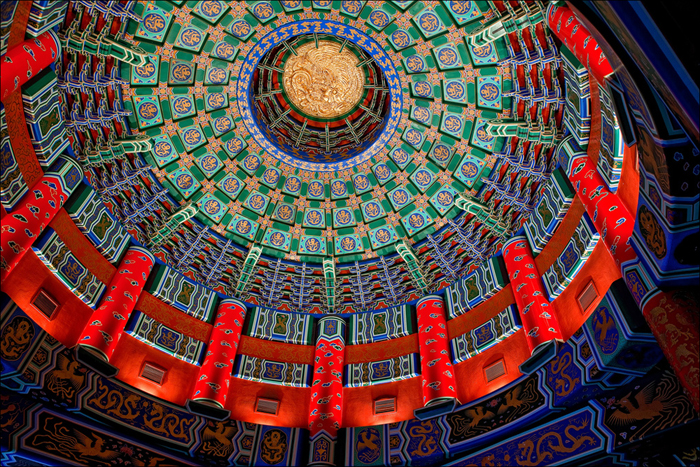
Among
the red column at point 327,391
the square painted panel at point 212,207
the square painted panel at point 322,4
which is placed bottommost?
the red column at point 327,391

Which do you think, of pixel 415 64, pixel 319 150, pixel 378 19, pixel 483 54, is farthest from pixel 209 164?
pixel 483 54

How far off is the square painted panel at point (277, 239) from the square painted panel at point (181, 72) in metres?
5.84

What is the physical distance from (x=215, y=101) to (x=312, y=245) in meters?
6.16

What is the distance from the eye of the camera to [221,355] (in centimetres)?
1378

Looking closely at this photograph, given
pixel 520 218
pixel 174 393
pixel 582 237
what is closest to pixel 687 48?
pixel 582 237

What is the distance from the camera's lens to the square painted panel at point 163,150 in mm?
15375

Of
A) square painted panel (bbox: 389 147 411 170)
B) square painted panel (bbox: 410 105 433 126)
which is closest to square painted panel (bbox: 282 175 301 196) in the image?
square painted panel (bbox: 389 147 411 170)

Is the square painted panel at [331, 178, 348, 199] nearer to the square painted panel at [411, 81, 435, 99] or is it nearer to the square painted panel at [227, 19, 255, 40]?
the square painted panel at [411, 81, 435, 99]

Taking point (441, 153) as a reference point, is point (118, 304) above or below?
below

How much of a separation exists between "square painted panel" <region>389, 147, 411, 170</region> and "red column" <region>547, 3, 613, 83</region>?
23.2 ft

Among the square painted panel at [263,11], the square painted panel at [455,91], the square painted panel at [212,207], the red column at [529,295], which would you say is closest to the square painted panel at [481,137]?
the square painted panel at [455,91]

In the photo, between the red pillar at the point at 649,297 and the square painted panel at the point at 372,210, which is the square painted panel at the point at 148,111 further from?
the red pillar at the point at 649,297

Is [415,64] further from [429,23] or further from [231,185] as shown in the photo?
[231,185]

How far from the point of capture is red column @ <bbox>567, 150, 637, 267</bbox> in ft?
29.1
